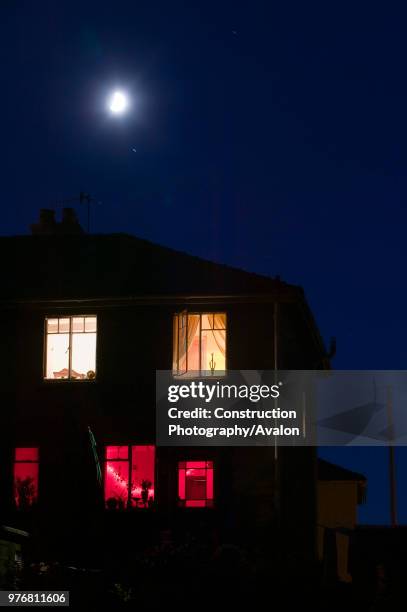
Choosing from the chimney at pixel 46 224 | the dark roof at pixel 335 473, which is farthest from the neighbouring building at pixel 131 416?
the dark roof at pixel 335 473

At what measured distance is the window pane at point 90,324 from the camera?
920 inches

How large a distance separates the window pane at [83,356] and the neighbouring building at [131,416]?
3 cm

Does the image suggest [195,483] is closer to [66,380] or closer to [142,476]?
[142,476]

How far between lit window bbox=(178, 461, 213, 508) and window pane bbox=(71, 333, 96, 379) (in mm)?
3237

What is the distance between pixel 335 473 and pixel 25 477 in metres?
14.0

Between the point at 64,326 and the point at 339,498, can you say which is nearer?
the point at 64,326

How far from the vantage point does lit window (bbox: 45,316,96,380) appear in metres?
23.3

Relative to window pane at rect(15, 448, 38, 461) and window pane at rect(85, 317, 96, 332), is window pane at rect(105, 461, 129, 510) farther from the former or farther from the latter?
window pane at rect(85, 317, 96, 332)


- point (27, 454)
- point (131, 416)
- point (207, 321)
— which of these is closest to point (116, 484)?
point (131, 416)

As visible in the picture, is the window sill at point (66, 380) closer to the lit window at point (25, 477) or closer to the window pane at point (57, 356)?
the window pane at point (57, 356)

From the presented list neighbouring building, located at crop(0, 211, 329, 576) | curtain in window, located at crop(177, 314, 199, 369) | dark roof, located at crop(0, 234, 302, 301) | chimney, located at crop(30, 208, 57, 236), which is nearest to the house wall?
neighbouring building, located at crop(0, 211, 329, 576)

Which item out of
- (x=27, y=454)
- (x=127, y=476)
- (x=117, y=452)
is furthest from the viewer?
(x=27, y=454)

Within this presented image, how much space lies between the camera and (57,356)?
23.4 m

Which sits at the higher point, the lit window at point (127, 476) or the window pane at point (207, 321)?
the window pane at point (207, 321)
